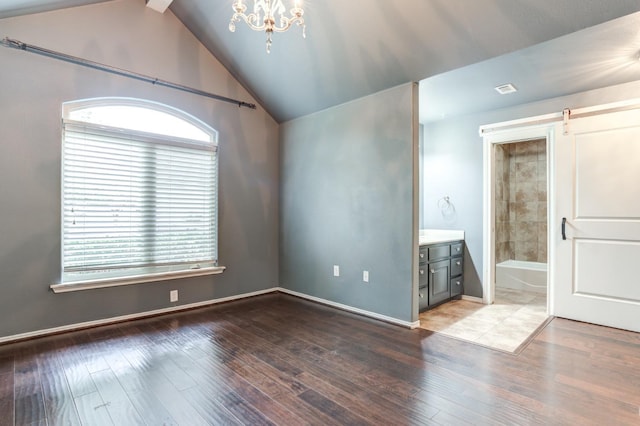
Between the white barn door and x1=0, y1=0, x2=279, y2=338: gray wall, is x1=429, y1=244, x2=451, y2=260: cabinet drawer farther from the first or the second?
x1=0, y1=0, x2=279, y2=338: gray wall

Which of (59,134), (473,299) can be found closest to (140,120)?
(59,134)

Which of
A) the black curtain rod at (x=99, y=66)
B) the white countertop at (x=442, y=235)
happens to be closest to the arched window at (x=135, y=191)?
the black curtain rod at (x=99, y=66)

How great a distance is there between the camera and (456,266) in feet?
13.7

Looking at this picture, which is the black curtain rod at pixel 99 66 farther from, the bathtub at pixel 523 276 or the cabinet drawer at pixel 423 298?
the bathtub at pixel 523 276

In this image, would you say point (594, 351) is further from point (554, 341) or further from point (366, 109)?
point (366, 109)

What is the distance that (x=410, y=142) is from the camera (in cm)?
318

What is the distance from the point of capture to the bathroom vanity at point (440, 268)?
361 cm

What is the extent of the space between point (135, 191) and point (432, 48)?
3.25 metres

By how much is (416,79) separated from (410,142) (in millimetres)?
602

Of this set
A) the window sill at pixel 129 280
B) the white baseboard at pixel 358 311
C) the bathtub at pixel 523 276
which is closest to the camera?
the window sill at pixel 129 280

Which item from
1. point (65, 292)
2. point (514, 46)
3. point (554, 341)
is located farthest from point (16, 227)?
point (554, 341)

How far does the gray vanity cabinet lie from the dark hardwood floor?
70 centimetres

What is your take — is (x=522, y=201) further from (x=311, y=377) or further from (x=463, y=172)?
(x=311, y=377)

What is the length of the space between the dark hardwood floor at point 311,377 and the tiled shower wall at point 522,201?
2410 millimetres
